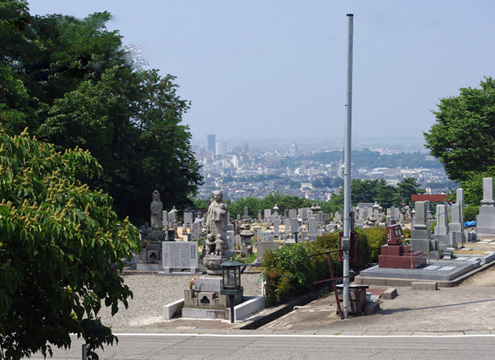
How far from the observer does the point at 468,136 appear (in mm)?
55031

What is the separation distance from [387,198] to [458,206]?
159 feet

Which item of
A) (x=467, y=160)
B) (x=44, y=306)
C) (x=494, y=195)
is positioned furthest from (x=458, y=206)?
(x=44, y=306)

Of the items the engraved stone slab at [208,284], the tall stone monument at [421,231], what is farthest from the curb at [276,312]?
the tall stone monument at [421,231]

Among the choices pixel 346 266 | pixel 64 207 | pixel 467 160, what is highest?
pixel 467 160

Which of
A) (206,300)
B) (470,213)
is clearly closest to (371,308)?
(206,300)

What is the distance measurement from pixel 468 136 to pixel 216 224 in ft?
123

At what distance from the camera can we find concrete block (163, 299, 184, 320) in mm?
18281

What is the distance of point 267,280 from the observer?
19516 mm

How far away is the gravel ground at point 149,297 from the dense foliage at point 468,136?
110 feet

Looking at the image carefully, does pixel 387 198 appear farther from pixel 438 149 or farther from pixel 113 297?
pixel 113 297

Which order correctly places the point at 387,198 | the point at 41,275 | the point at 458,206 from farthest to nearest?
1. the point at 387,198
2. the point at 458,206
3. the point at 41,275

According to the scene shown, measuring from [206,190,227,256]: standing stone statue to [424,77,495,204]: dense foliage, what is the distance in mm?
34904

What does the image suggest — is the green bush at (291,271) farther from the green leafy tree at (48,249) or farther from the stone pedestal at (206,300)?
the green leafy tree at (48,249)

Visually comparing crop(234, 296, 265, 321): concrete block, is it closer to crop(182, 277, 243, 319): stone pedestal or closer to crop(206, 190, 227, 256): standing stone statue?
crop(182, 277, 243, 319): stone pedestal
